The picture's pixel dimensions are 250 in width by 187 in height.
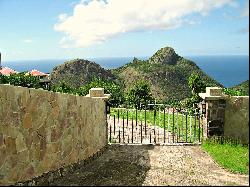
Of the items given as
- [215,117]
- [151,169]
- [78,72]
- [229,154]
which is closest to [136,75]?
[78,72]

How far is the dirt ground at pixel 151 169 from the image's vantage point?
685 cm

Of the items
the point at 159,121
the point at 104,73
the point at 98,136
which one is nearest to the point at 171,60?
the point at 104,73

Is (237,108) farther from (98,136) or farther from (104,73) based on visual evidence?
(104,73)

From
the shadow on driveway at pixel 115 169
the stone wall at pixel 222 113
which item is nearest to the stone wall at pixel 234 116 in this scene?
the stone wall at pixel 222 113

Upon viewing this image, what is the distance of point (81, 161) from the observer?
8.50 meters

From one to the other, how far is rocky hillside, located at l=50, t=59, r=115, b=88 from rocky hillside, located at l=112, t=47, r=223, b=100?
302 centimetres

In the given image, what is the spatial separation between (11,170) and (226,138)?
6.44 meters

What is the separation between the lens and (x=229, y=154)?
30.3 ft

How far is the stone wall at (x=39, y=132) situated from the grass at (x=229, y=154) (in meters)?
2.94

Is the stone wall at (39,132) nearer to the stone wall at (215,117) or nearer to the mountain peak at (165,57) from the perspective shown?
the stone wall at (215,117)

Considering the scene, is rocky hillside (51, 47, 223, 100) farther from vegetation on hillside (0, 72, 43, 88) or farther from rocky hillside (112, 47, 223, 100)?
vegetation on hillside (0, 72, 43, 88)

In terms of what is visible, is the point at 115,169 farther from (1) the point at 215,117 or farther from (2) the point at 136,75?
(2) the point at 136,75

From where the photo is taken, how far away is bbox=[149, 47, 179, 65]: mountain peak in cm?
8138

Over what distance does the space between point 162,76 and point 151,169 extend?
63831 mm
